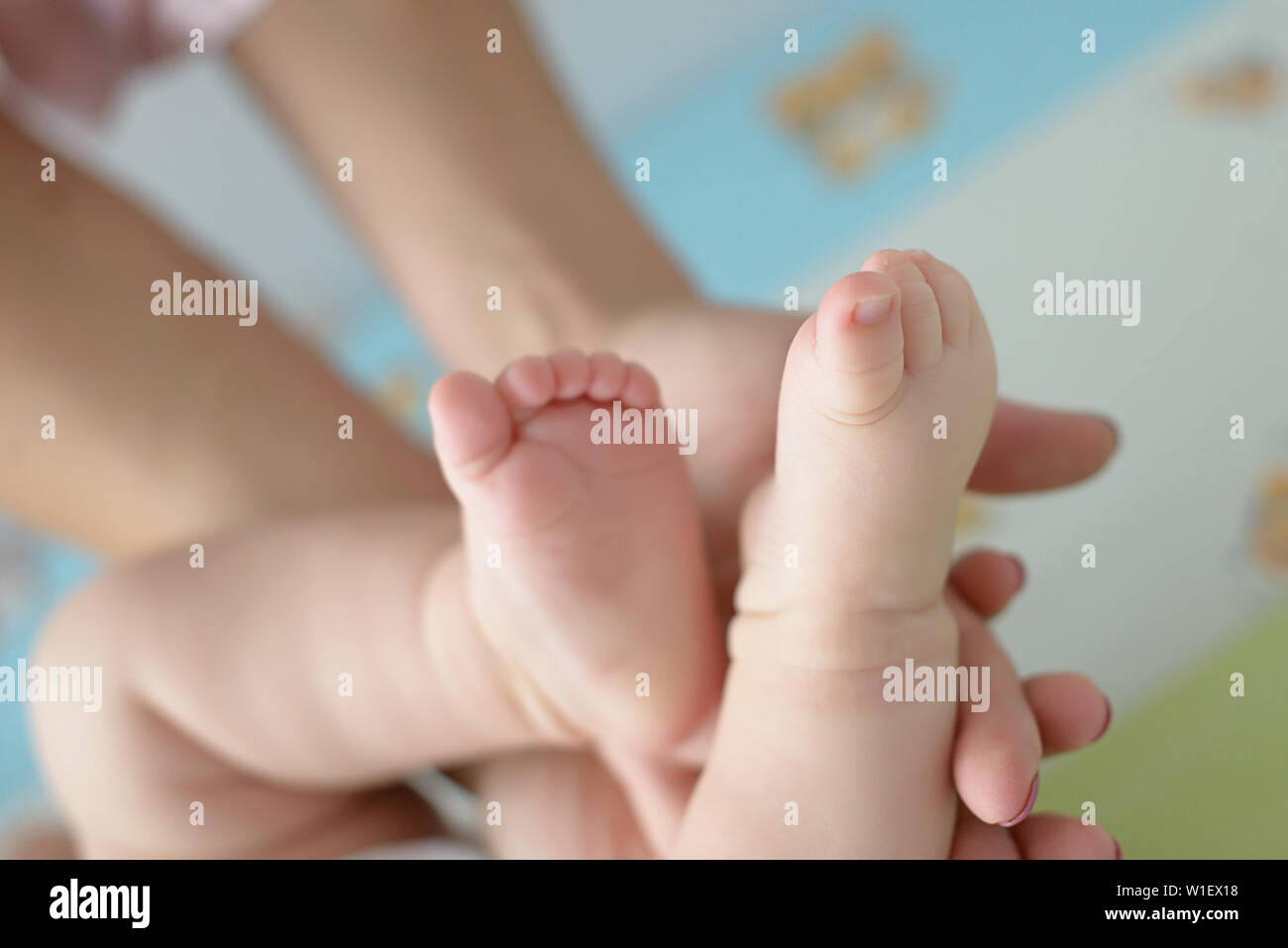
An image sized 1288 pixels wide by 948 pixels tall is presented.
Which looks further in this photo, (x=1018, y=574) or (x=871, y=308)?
(x=1018, y=574)

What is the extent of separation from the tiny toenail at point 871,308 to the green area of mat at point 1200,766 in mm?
363

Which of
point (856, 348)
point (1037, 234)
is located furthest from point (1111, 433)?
point (1037, 234)

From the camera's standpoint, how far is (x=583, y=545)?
0.42m

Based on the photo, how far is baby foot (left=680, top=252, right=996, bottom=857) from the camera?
0.33 m

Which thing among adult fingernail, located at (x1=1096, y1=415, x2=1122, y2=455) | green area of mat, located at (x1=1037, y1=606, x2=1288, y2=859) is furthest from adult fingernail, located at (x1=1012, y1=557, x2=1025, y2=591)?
green area of mat, located at (x1=1037, y1=606, x2=1288, y2=859)

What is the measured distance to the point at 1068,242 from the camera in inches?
37.7

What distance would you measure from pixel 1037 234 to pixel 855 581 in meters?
0.70

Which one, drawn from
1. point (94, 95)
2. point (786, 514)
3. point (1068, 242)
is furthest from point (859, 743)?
point (1068, 242)

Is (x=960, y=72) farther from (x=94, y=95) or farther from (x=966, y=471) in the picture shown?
(x=966, y=471)

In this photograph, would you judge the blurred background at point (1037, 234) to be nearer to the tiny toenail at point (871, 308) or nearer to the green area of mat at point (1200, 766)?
the green area of mat at point (1200, 766)

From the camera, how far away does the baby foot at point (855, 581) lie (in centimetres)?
33

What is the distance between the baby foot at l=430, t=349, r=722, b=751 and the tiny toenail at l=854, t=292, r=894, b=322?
0.12 meters

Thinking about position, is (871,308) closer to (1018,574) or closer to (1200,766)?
(1018,574)

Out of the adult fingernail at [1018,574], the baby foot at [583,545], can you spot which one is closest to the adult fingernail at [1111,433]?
the adult fingernail at [1018,574]
